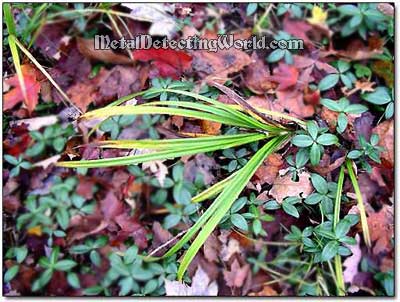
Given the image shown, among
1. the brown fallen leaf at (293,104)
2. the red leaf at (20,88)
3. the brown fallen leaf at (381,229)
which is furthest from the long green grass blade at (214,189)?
the red leaf at (20,88)

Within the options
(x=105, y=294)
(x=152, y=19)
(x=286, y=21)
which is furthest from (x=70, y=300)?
(x=286, y=21)

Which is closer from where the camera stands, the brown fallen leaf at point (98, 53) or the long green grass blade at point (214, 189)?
the long green grass blade at point (214, 189)

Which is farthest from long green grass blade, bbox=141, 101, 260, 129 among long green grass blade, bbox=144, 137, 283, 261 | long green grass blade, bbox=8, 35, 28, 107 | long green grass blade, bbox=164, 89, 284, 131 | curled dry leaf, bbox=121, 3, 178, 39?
long green grass blade, bbox=8, 35, 28, 107

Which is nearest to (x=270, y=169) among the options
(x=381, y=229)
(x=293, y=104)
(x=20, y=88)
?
(x=293, y=104)

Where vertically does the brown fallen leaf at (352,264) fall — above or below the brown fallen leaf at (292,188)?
below

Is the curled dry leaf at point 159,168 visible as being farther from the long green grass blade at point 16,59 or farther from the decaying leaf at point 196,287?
the long green grass blade at point 16,59

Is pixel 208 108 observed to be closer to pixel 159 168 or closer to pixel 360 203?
pixel 159 168

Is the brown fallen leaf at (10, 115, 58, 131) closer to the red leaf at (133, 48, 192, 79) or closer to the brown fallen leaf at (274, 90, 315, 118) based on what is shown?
the red leaf at (133, 48, 192, 79)

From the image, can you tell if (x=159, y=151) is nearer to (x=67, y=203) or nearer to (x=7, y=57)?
(x=67, y=203)
